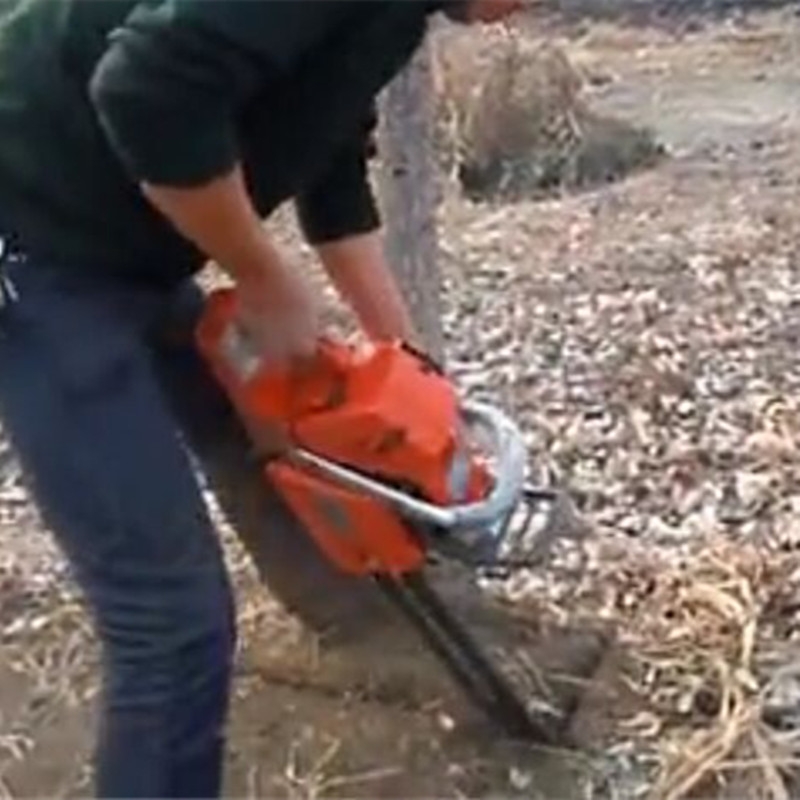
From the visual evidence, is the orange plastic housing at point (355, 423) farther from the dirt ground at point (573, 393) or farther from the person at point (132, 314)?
the dirt ground at point (573, 393)

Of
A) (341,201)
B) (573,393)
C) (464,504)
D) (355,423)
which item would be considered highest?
(341,201)

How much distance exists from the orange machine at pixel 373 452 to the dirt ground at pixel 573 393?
0.47 meters

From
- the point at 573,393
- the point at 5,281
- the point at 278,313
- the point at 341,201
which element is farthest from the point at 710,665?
the point at 5,281

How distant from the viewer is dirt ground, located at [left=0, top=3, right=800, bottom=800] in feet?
10.3

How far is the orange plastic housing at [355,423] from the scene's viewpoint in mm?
2625

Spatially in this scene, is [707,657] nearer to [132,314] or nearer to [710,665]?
[710,665]

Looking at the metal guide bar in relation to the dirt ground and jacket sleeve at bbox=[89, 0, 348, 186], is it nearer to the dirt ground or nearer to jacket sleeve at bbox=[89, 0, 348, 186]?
the dirt ground

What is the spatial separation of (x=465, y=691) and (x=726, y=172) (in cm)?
344

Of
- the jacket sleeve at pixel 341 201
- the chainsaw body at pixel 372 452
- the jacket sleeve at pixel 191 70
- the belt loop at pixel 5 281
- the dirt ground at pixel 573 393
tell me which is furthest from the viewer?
the dirt ground at pixel 573 393

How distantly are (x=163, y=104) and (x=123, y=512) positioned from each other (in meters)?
0.48

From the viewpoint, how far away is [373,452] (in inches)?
104

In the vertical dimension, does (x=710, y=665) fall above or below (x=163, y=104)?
below

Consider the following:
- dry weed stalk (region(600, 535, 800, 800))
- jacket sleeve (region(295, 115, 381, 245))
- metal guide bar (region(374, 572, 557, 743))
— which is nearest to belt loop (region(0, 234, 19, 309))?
jacket sleeve (region(295, 115, 381, 245))

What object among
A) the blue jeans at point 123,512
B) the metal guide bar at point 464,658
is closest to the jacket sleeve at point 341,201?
the blue jeans at point 123,512
